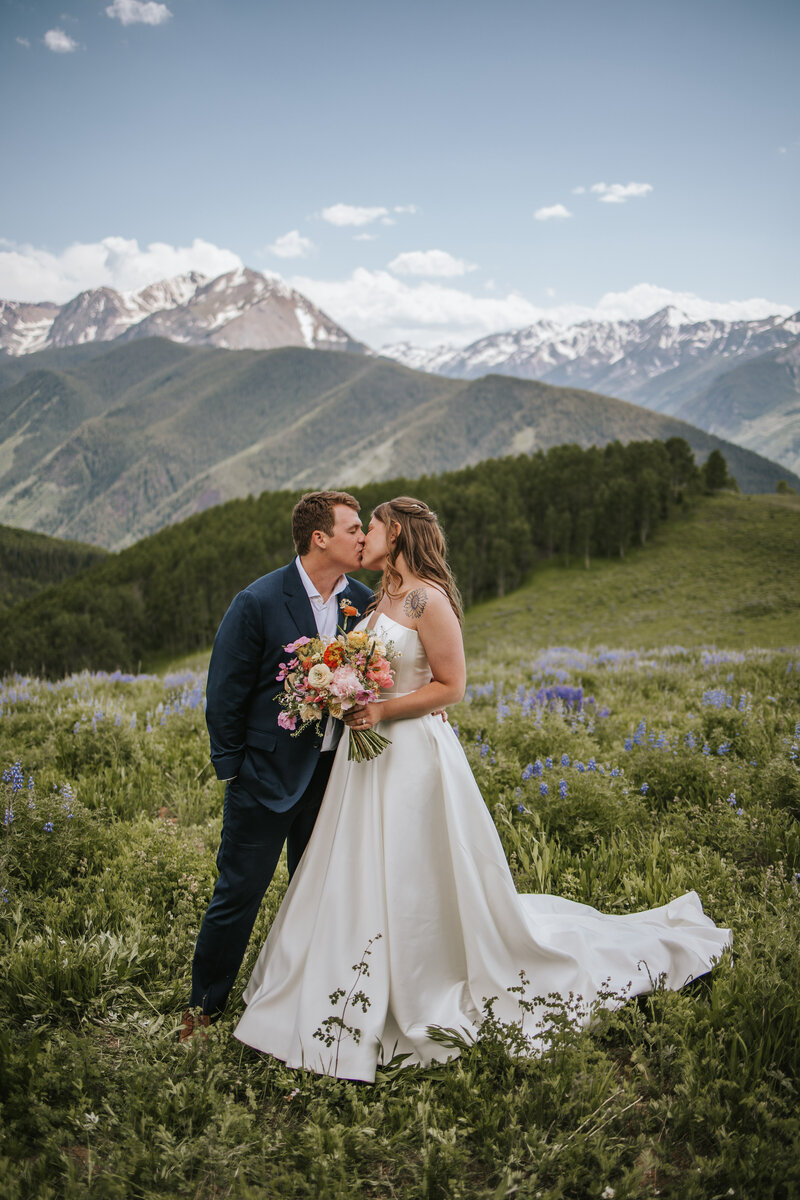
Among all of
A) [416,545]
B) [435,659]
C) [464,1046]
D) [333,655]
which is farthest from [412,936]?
[416,545]

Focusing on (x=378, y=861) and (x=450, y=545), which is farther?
(x=450, y=545)

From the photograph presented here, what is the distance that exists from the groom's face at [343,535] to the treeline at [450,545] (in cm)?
7242

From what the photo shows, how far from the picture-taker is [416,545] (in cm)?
383

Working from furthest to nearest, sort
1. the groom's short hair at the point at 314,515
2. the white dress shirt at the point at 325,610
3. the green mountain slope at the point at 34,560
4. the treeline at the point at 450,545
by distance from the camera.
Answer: the green mountain slope at the point at 34,560 < the treeline at the point at 450,545 < the white dress shirt at the point at 325,610 < the groom's short hair at the point at 314,515

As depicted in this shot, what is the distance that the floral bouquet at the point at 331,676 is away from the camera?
10.5 ft

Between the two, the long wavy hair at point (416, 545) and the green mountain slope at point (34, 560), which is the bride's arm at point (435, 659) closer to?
the long wavy hair at point (416, 545)

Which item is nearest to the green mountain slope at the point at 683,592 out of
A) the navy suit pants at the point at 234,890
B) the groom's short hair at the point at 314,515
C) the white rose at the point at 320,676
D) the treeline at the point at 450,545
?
the treeline at the point at 450,545

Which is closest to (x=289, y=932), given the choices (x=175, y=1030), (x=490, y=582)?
(x=175, y=1030)

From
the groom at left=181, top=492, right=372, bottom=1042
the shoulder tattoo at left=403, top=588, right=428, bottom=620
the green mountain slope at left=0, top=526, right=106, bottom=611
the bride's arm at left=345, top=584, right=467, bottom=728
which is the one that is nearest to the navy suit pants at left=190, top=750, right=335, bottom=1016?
the groom at left=181, top=492, right=372, bottom=1042

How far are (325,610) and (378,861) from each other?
1.48m

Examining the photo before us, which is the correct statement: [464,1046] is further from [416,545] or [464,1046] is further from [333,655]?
[416,545]

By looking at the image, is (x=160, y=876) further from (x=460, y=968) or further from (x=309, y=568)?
(x=309, y=568)

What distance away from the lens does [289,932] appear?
3727 millimetres

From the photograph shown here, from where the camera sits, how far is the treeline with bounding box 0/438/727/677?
7962cm
